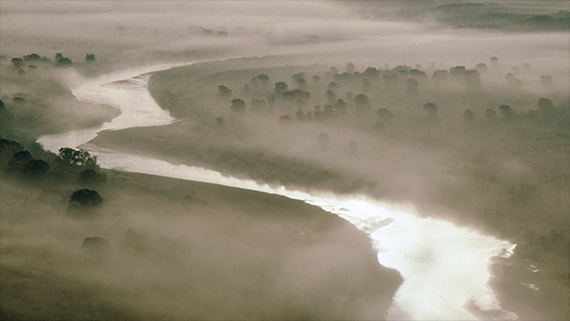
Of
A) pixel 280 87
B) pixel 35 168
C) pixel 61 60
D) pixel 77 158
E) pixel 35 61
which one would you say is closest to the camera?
pixel 35 168

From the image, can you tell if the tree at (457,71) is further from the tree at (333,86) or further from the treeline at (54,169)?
the treeline at (54,169)

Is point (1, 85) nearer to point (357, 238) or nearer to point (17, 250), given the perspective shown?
point (17, 250)

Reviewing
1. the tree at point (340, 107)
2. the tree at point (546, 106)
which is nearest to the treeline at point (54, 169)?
the tree at point (340, 107)

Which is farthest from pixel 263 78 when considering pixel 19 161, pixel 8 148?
pixel 19 161

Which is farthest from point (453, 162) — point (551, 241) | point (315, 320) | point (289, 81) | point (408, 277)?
point (289, 81)

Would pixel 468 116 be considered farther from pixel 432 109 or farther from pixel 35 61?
pixel 35 61

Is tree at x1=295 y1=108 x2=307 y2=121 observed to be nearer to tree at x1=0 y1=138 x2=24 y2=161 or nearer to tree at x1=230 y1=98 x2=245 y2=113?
tree at x1=230 y1=98 x2=245 y2=113

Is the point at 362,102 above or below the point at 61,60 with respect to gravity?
below
